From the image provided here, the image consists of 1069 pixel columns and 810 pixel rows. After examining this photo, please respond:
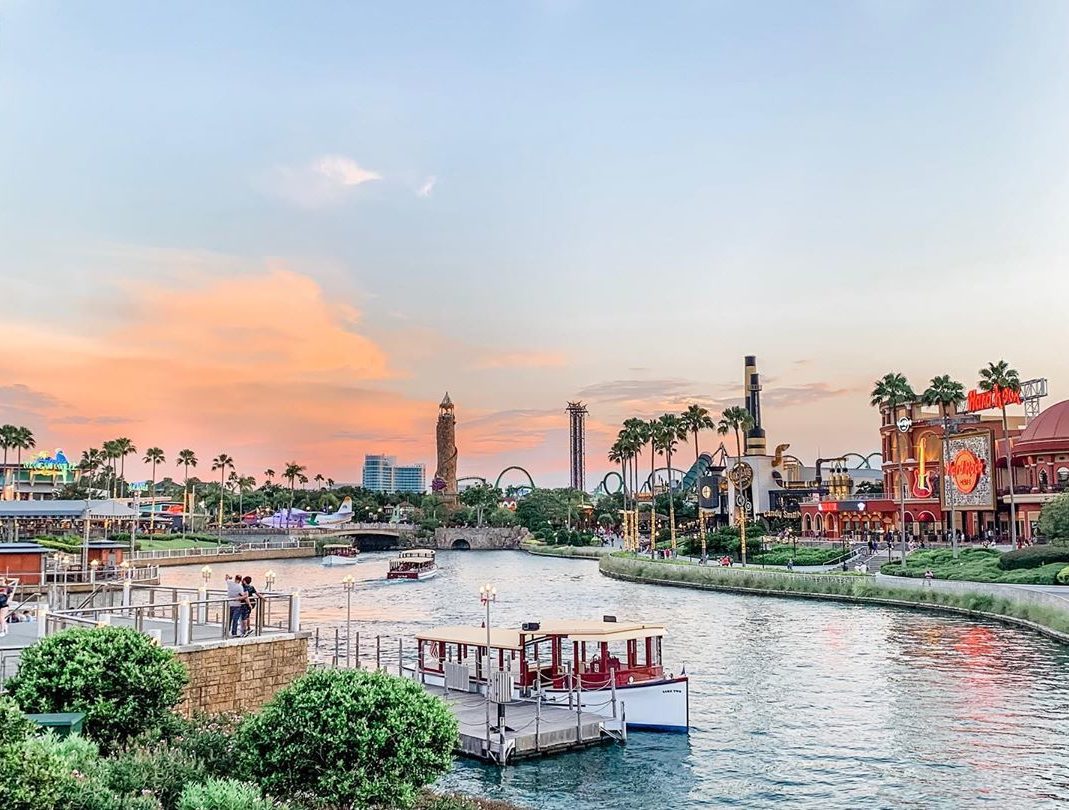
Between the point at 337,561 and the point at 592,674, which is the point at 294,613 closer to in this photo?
the point at 592,674

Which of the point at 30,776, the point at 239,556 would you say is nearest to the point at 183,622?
the point at 30,776

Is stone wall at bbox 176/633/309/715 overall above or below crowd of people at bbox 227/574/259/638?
below

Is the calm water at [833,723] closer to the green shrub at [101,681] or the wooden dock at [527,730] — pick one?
the wooden dock at [527,730]

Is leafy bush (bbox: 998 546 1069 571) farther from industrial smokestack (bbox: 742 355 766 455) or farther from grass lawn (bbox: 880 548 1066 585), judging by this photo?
industrial smokestack (bbox: 742 355 766 455)

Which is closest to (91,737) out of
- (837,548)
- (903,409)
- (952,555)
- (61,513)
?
(61,513)

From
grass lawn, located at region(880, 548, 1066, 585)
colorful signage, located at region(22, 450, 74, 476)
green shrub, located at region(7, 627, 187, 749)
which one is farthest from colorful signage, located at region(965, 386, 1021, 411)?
colorful signage, located at region(22, 450, 74, 476)

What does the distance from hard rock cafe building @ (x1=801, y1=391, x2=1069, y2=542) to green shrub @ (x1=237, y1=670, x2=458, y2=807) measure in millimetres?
86486

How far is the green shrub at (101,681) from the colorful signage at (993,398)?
9251 centimetres

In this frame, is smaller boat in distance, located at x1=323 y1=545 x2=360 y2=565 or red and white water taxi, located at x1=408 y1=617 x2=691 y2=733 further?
smaller boat in distance, located at x1=323 y1=545 x2=360 y2=565

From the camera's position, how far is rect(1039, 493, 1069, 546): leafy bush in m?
73.1

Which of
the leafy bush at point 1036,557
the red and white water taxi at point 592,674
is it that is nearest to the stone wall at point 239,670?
the red and white water taxi at point 592,674

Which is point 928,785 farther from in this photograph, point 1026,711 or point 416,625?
point 416,625

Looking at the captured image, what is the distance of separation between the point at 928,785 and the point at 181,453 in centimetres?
19432

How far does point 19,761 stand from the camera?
1067 centimetres
